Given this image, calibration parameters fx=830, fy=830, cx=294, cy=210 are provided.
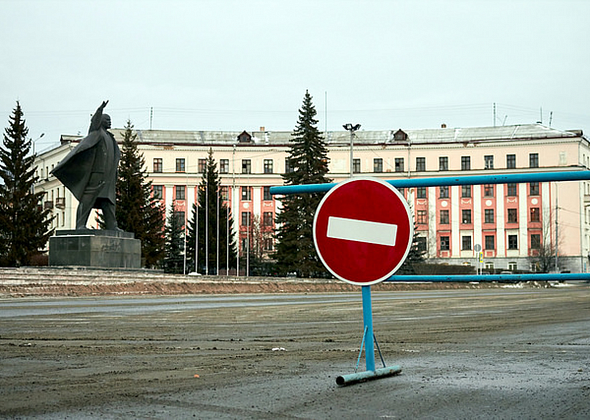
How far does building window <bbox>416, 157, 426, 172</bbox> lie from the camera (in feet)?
348

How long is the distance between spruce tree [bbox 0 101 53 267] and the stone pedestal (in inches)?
1232

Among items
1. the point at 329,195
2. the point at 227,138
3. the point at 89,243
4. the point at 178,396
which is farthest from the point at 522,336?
the point at 227,138

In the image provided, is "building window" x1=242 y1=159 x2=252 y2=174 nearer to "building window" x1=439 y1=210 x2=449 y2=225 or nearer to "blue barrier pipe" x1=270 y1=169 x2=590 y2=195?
"building window" x1=439 y1=210 x2=449 y2=225

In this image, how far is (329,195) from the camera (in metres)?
5.99

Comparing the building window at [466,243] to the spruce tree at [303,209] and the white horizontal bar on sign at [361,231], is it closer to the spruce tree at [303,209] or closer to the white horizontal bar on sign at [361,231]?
the spruce tree at [303,209]

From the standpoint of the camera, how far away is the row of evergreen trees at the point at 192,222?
6775 centimetres

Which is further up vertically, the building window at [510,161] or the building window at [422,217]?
the building window at [510,161]

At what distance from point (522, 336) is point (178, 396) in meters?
5.53

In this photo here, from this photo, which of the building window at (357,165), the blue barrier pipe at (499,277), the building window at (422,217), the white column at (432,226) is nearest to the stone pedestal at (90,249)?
the blue barrier pipe at (499,277)

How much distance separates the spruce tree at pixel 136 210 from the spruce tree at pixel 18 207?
24.1 feet

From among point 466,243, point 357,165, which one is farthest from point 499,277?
point 357,165

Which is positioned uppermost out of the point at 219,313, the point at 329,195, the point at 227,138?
the point at 227,138

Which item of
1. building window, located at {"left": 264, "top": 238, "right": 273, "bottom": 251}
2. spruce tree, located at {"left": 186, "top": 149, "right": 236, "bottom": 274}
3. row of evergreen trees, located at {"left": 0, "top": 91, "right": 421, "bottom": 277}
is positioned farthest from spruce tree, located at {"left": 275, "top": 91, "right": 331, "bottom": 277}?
building window, located at {"left": 264, "top": 238, "right": 273, "bottom": 251}

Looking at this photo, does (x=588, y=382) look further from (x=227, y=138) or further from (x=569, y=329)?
(x=227, y=138)
